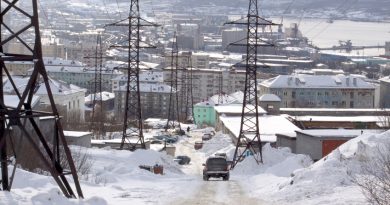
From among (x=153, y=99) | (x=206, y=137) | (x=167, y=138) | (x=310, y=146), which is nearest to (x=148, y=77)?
(x=153, y=99)

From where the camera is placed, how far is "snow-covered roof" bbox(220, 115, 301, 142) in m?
41.2

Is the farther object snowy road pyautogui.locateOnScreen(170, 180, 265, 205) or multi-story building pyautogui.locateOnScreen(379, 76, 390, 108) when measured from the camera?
multi-story building pyautogui.locateOnScreen(379, 76, 390, 108)

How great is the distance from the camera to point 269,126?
46.8 m

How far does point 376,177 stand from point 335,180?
61.5 inches

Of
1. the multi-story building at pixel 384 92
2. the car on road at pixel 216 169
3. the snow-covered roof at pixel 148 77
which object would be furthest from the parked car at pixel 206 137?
the snow-covered roof at pixel 148 77

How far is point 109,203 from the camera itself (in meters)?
12.9

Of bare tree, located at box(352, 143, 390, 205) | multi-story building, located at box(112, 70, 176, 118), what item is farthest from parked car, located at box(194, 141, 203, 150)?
multi-story building, located at box(112, 70, 176, 118)

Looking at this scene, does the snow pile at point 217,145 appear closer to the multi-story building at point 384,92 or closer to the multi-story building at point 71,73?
the multi-story building at point 384,92

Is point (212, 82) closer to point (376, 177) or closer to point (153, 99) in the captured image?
point (153, 99)

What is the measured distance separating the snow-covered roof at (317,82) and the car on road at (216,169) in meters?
65.9

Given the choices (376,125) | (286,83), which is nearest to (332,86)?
(286,83)

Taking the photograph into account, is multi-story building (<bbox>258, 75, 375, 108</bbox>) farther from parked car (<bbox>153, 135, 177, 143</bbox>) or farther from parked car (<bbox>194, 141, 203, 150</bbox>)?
parked car (<bbox>194, 141, 203, 150</bbox>)

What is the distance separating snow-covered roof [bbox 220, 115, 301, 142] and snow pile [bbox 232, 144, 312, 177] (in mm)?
8527

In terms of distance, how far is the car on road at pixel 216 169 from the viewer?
24516 mm
